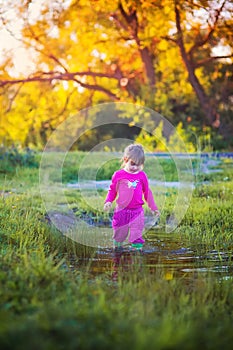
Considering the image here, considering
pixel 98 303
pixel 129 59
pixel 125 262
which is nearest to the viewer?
pixel 98 303

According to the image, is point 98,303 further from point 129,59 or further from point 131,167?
point 129,59

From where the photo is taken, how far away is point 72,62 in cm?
2092

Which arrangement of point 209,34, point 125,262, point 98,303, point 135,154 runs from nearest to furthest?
point 98,303, point 125,262, point 135,154, point 209,34

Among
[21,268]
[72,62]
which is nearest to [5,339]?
[21,268]

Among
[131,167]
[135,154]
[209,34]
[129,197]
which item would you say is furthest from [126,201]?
[209,34]

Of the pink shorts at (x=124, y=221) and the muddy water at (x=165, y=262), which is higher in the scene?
the pink shorts at (x=124, y=221)

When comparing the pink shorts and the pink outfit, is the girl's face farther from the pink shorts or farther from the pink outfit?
the pink shorts

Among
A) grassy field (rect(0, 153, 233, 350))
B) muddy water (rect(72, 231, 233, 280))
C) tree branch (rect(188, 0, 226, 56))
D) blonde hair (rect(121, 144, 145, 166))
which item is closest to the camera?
grassy field (rect(0, 153, 233, 350))

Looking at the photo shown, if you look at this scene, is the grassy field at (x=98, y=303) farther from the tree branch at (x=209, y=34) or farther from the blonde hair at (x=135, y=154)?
the tree branch at (x=209, y=34)

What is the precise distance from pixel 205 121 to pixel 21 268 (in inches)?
654

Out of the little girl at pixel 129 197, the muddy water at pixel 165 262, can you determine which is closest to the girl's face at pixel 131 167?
the little girl at pixel 129 197

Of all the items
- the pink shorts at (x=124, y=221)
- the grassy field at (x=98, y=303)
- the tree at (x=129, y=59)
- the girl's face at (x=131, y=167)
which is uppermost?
the tree at (x=129, y=59)

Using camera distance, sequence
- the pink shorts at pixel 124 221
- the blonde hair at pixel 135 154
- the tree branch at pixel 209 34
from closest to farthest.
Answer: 1. the blonde hair at pixel 135 154
2. the pink shorts at pixel 124 221
3. the tree branch at pixel 209 34

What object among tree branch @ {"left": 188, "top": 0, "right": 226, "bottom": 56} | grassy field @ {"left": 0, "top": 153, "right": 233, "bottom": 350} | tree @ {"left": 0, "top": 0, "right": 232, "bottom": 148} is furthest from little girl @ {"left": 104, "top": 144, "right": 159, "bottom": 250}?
tree @ {"left": 0, "top": 0, "right": 232, "bottom": 148}
